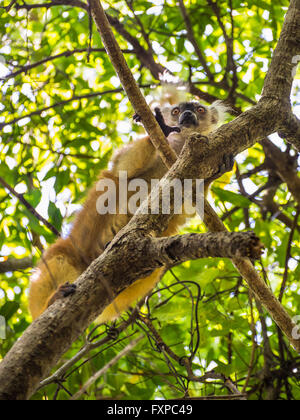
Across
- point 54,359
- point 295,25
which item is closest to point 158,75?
point 295,25

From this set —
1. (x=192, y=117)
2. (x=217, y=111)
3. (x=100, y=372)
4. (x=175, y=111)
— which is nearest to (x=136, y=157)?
(x=192, y=117)

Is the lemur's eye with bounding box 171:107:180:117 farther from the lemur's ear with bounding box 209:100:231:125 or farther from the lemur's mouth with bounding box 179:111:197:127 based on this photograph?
the lemur's ear with bounding box 209:100:231:125

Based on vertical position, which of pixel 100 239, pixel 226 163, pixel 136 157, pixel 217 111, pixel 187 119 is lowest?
pixel 226 163

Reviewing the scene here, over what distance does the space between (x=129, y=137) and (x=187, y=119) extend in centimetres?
117

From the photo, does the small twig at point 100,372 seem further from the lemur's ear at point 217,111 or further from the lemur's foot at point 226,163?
the lemur's ear at point 217,111

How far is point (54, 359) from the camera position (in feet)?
6.11

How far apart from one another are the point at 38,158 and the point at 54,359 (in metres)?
3.96

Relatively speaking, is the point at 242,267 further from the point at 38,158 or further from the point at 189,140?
the point at 38,158

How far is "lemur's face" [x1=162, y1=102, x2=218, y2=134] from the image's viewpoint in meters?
5.36

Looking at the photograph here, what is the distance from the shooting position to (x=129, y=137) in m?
6.23

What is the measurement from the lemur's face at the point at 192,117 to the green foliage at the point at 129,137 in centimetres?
36

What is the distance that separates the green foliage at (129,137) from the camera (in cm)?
432

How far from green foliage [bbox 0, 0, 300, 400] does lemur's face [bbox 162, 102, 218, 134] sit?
361mm

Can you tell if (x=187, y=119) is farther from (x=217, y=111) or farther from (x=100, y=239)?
(x=100, y=239)
